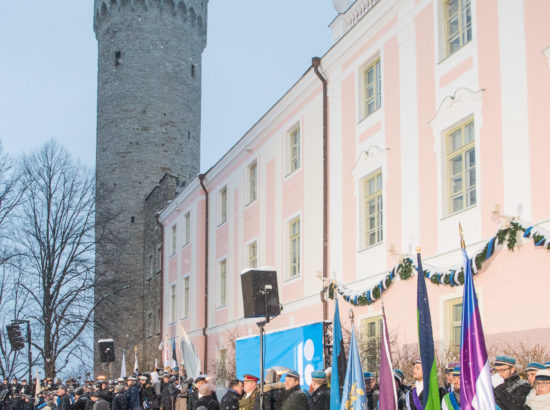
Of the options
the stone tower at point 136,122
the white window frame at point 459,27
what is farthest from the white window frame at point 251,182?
the stone tower at point 136,122

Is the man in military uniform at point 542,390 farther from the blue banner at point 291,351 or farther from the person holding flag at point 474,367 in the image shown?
the blue banner at point 291,351

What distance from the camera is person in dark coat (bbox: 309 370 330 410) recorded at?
32.6 feet

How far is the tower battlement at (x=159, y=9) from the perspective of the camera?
44.6 meters

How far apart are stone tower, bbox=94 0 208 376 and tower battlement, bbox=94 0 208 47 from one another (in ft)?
0.17

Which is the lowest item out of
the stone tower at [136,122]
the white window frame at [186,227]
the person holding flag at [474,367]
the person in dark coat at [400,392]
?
the person in dark coat at [400,392]

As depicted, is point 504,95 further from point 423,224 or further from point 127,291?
point 127,291

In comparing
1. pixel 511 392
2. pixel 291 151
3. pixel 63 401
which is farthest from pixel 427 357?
pixel 291 151

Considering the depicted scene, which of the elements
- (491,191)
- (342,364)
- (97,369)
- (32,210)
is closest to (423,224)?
(491,191)

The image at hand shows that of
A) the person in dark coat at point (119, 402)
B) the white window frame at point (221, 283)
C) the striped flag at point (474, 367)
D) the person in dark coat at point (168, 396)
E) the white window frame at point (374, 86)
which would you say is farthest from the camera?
the white window frame at point (221, 283)

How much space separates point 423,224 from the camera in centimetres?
1545

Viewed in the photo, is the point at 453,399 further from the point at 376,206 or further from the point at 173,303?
the point at 173,303

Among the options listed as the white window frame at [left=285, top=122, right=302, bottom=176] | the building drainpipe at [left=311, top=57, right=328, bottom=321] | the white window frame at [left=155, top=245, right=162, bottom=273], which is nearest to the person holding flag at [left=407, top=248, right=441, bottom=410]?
the building drainpipe at [left=311, top=57, right=328, bottom=321]

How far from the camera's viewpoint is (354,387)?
9.10m

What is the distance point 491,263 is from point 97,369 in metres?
32.2
